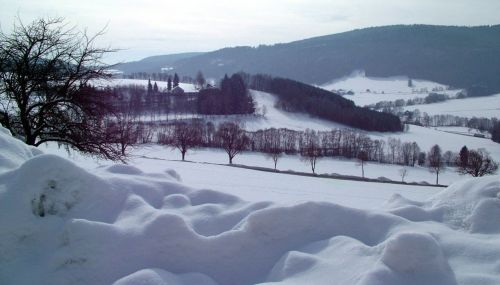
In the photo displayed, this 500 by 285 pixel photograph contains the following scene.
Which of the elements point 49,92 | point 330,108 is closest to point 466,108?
point 330,108

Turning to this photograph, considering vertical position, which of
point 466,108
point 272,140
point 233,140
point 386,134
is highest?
point 466,108

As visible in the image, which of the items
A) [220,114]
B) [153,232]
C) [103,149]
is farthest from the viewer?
[220,114]

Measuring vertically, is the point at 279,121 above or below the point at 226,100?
below

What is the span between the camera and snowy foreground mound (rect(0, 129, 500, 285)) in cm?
421

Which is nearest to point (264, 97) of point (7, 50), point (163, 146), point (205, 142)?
point (205, 142)

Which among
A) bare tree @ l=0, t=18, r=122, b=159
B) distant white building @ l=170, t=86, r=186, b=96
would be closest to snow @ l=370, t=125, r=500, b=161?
distant white building @ l=170, t=86, r=186, b=96

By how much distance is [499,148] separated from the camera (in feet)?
338

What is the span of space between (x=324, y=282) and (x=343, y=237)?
93 cm

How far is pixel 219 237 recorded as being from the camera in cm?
490

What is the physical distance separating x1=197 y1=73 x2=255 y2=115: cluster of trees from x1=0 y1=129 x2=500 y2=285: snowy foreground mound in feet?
344

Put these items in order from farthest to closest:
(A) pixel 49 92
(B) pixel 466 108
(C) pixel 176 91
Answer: (B) pixel 466 108, (C) pixel 176 91, (A) pixel 49 92

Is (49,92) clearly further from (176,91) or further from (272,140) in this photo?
(176,91)

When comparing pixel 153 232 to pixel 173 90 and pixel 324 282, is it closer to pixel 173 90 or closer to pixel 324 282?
pixel 324 282

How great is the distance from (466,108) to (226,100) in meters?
124
